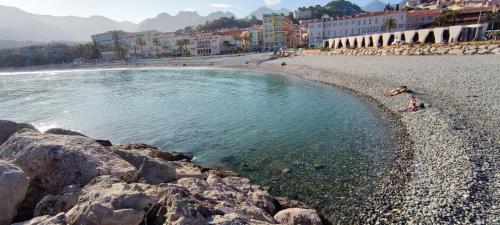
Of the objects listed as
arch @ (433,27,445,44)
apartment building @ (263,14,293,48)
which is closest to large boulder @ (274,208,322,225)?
arch @ (433,27,445,44)

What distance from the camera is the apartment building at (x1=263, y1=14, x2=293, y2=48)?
11144 cm

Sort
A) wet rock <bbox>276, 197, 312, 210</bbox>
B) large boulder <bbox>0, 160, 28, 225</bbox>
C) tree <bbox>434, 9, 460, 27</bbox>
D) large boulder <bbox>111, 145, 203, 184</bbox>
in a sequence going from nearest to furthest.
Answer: large boulder <bbox>0, 160, 28, 225</bbox>
large boulder <bbox>111, 145, 203, 184</bbox>
wet rock <bbox>276, 197, 312, 210</bbox>
tree <bbox>434, 9, 460, 27</bbox>

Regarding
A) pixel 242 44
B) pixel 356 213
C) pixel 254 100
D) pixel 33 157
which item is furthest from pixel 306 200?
pixel 242 44

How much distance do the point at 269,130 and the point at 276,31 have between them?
330ft

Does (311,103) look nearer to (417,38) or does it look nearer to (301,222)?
(301,222)

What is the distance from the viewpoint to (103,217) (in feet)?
16.5

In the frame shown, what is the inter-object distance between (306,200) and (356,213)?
1.76m

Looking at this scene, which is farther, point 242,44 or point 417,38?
point 242,44

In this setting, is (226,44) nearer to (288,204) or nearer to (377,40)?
(377,40)

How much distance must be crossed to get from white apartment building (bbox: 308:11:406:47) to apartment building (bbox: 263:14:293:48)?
59.9ft

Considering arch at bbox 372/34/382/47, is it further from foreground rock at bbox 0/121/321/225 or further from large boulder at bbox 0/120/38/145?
large boulder at bbox 0/120/38/145

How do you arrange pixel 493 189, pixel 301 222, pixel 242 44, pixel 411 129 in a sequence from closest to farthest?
pixel 301 222
pixel 493 189
pixel 411 129
pixel 242 44

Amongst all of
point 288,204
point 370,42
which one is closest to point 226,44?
point 370,42

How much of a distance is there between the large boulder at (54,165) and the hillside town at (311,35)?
58291mm
